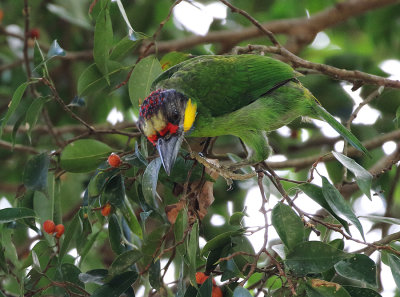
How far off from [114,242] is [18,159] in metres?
1.79

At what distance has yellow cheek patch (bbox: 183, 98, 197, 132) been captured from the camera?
7.19ft

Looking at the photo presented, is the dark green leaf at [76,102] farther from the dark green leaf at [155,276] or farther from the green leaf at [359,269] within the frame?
the green leaf at [359,269]

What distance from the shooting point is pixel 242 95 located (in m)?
2.37

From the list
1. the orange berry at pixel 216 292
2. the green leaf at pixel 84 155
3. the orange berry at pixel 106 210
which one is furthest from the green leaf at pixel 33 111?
the orange berry at pixel 216 292

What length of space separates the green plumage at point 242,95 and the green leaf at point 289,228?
668 mm

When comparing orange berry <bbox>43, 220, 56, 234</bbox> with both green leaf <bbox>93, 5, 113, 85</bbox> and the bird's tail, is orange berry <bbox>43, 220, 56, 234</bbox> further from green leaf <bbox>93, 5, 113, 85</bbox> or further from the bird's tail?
the bird's tail

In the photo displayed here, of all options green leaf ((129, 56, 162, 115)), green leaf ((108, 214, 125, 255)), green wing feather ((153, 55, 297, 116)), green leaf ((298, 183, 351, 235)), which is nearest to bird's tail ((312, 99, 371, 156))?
green wing feather ((153, 55, 297, 116))

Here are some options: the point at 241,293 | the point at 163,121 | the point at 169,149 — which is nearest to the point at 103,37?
the point at 163,121

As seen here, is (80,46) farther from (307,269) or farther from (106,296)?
(307,269)

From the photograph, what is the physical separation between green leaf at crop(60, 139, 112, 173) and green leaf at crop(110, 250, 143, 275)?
50 centimetres

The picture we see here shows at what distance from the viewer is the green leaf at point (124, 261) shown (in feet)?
5.82

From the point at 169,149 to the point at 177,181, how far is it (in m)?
0.19

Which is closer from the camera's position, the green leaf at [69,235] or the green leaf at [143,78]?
the green leaf at [69,235]

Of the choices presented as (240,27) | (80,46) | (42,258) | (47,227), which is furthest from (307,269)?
(80,46)
